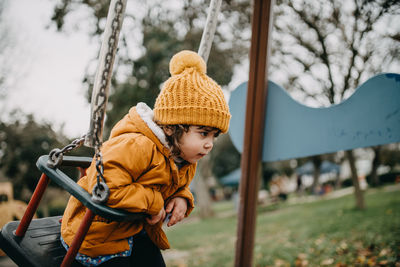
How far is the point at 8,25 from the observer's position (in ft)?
20.8

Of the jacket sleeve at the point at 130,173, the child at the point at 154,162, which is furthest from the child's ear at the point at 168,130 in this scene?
the jacket sleeve at the point at 130,173

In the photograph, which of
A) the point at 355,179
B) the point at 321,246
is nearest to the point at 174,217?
the point at 321,246

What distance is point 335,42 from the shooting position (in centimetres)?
475

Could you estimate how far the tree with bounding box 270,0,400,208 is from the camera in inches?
150

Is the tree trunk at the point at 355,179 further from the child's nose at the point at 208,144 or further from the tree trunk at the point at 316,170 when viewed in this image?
the tree trunk at the point at 316,170

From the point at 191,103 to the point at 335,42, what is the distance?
415cm

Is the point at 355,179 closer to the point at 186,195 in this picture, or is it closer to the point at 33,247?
the point at 186,195

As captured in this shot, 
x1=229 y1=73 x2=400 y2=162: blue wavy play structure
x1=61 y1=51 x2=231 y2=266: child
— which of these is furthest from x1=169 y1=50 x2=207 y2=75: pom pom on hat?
x1=229 y1=73 x2=400 y2=162: blue wavy play structure

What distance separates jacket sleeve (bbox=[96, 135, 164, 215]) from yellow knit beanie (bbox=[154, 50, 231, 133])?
176 millimetres

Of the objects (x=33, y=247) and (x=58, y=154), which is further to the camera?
(x=33, y=247)

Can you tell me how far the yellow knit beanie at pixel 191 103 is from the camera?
1430mm

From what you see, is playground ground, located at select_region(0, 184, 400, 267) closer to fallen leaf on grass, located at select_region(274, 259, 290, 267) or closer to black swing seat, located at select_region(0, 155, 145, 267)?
fallen leaf on grass, located at select_region(274, 259, 290, 267)

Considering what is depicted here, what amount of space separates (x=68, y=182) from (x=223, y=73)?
7947mm

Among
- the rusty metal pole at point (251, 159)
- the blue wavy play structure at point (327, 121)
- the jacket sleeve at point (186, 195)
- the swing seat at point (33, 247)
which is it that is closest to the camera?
the swing seat at point (33, 247)
